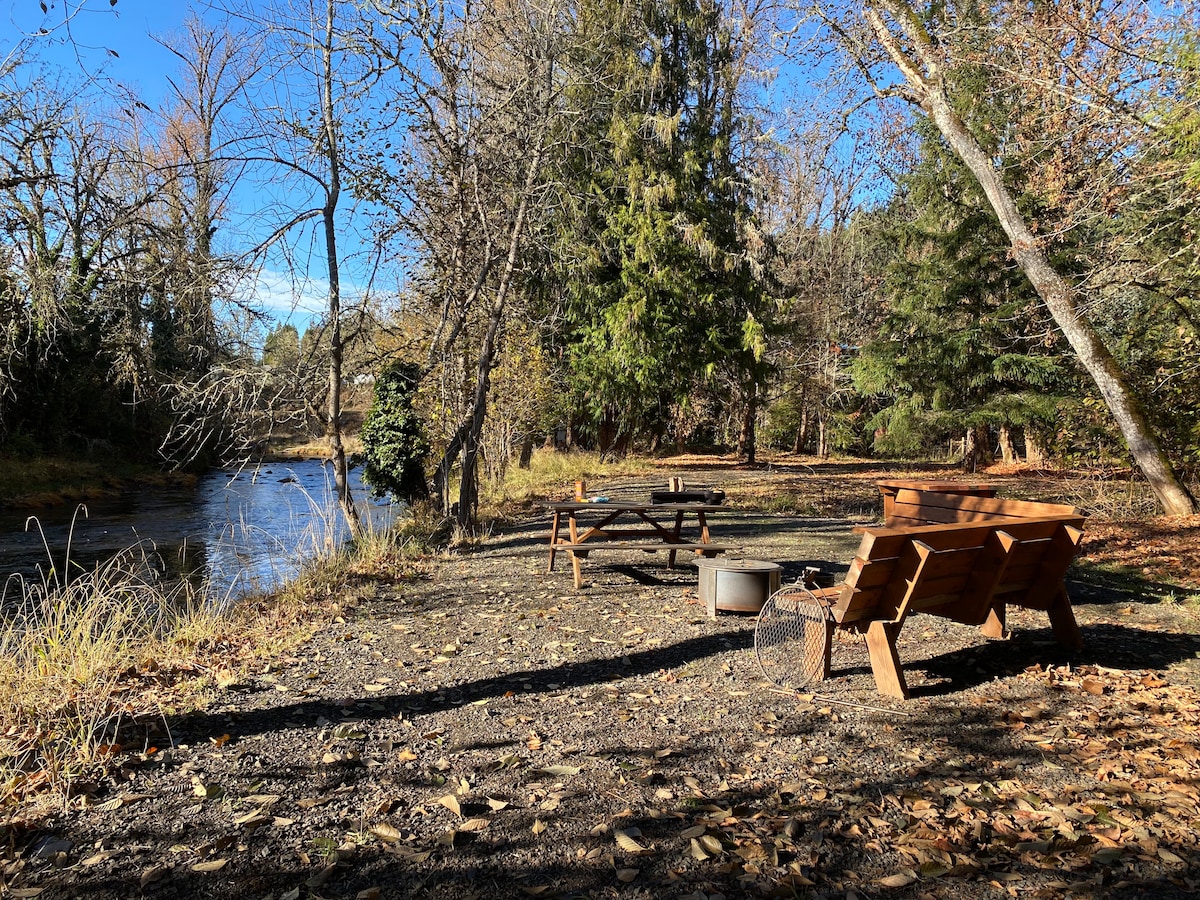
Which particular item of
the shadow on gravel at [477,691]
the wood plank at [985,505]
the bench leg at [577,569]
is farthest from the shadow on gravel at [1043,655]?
the bench leg at [577,569]

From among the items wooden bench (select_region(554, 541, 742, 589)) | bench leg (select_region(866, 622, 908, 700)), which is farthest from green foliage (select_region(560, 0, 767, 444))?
bench leg (select_region(866, 622, 908, 700))

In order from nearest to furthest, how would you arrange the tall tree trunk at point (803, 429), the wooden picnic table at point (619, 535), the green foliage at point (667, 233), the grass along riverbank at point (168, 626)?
the grass along riverbank at point (168, 626) → the wooden picnic table at point (619, 535) → the green foliage at point (667, 233) → the tall tree trunk at point (803, 429)

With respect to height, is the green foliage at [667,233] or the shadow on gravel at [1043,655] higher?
the green foliage at [667,233]

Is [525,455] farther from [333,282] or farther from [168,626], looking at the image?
[168,626]

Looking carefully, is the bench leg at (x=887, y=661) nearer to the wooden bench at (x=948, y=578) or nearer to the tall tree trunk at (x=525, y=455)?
the wooden bench at (x=948, y=578)

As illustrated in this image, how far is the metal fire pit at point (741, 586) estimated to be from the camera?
6.46m

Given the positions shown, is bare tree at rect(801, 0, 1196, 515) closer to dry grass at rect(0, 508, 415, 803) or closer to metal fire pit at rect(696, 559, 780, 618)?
metal fire pit at rect(696, 559, 780, 618)

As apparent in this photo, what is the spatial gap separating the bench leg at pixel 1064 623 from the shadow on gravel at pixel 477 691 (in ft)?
6.65

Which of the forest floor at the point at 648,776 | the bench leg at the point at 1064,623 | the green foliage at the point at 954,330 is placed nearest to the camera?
the forest floor at the point at 648,776

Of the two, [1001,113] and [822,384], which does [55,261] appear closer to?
[1001,113]

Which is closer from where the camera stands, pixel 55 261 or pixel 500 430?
pixel 55 261

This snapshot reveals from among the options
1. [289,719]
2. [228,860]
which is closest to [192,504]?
[289,719]

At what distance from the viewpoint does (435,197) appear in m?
10.9

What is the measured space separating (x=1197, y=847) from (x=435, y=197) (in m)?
10.3
